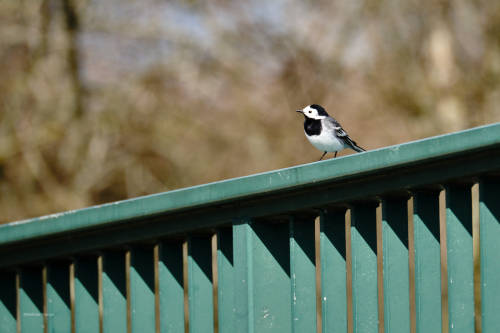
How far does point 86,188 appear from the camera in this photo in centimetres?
1269

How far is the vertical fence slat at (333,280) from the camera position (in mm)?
2584

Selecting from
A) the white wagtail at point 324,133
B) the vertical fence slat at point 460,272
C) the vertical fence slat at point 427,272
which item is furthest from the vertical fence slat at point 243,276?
the white wagtail at point 324,133

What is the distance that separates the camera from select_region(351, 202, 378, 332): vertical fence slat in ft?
8.32

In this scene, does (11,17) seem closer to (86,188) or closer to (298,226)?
Result: (86,188)

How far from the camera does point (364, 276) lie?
255 cm

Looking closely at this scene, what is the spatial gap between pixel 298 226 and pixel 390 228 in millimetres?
333

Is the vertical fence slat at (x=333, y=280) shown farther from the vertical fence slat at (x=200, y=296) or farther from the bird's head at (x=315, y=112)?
the bird's head at (x=315, y=112)

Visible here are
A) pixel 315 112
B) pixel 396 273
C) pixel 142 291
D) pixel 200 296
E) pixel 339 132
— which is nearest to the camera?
pixel 396 273

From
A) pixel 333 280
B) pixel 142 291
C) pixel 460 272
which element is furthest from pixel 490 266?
pixel 142 291

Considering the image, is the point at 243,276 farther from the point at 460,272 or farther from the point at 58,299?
the point at 58,299

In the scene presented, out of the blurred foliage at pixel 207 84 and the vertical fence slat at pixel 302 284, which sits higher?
the blurred foliage at pixel 207 84

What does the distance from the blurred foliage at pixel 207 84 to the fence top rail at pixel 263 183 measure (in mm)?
8763

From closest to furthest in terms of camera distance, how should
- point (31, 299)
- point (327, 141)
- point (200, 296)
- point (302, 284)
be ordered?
point (302, 284)
point (200, 296)
point (31, 299)
point (327, 141)

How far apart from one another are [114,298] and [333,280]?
89 centimetres
